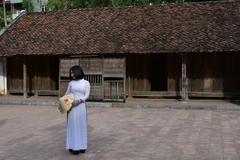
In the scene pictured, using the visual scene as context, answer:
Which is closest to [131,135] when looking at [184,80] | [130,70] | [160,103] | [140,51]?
[160,103]

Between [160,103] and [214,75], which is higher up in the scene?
[214,75]

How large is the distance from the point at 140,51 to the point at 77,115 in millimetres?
10906

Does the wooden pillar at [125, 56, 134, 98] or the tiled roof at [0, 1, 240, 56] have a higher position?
the tiled roof at [0, 1, 240, 56]

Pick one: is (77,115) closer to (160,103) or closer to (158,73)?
(160,103)

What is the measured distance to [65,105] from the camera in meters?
8.88

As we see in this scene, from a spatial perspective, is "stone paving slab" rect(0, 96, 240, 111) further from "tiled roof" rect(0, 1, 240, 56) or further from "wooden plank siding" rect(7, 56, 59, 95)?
"wooden plank siding" rect(7, 56, 59, 95)

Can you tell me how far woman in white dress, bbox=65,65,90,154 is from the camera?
895cm

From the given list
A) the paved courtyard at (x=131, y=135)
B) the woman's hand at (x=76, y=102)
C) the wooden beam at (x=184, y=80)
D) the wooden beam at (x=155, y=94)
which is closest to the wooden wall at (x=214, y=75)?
the wooden beam at (x=155, y=94)

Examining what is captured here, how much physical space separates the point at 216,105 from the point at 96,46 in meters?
6.12

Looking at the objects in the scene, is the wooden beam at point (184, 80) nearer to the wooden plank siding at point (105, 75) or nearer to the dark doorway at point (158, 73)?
the dark doorway at point (158, 73)

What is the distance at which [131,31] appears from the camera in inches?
841

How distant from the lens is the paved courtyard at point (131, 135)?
361 inches

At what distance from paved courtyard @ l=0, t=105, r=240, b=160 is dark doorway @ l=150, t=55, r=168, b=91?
15.6 ft

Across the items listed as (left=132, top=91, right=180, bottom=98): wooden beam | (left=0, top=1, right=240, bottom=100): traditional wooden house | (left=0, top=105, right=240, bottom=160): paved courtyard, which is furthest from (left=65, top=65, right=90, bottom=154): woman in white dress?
(left=132, top=91, right=180, bottom=98): wooden beam
